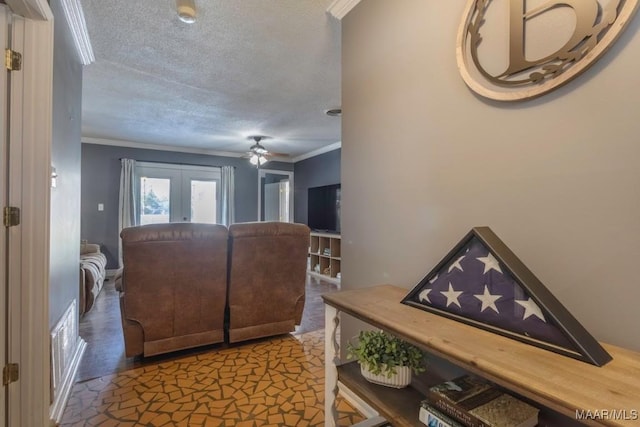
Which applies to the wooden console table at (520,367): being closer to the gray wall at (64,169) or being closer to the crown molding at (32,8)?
the gray wall at (64,169)

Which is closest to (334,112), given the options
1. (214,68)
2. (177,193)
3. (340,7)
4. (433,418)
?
(214,68)

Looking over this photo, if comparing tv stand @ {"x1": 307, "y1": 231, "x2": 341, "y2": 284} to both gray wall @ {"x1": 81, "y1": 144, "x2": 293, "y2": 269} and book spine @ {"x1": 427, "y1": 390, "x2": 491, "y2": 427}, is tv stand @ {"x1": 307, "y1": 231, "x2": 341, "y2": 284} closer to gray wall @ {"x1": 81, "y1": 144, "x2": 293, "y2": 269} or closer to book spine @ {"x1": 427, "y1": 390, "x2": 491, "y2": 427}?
gray wall @ {"x1": 81, "y1": 144, "x2": 293, "y2": 269}

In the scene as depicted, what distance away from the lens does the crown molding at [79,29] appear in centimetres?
190

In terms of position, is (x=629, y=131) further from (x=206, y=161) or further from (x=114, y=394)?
(x=206, y=161)

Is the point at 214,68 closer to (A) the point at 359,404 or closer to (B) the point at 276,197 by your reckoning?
(A) the point at 359,404

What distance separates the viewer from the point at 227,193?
6613 mm

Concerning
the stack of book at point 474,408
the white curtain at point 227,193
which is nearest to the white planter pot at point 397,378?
the stack of book at point 474,408

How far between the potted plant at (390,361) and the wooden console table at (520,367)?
0.20ft

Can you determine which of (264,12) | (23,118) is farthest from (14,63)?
(264,12)

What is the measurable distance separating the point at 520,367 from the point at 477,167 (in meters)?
0.72

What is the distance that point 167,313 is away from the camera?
2379 millimetres

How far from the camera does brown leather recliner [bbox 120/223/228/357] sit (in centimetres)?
223

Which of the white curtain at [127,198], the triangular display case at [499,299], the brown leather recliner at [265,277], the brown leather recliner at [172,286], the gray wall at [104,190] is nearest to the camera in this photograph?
the triangular display case at [499,299]

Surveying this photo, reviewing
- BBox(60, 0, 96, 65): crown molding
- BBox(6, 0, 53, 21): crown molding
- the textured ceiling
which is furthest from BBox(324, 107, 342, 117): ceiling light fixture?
BBox(6, 0, 53, 21): crown molding
